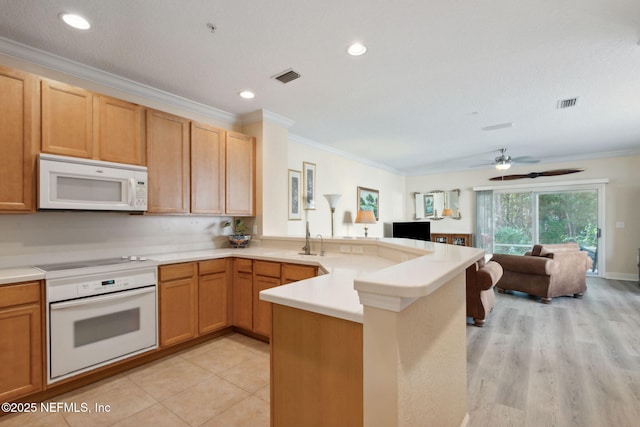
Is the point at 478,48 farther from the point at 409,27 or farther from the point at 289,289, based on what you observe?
the point at 289,289

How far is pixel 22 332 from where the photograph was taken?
1.94 metres

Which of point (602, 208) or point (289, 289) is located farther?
point (602, 208)

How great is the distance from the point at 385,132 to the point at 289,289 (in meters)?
3.82

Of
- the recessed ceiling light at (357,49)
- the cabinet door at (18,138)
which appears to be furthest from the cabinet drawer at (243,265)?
the recessed ceiling light at (357,49)

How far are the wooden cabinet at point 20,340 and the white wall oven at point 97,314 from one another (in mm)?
61

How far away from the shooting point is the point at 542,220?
6.66 meters

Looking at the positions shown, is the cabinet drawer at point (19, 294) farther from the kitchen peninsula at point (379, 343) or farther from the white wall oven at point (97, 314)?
the kitchen peninsula at point (379, 343)

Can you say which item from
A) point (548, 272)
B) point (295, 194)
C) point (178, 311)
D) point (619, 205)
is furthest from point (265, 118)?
point (619, 205)

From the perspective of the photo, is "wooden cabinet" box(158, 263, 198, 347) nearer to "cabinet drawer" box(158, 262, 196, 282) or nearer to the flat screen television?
"cabinet drawer" box(158, 262, 196, 282)

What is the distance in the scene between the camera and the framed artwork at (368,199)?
647 cm

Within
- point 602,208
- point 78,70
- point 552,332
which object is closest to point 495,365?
point 552,332

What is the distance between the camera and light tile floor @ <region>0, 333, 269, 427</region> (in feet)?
6.15

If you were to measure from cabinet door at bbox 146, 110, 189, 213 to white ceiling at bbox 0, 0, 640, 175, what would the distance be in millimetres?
425

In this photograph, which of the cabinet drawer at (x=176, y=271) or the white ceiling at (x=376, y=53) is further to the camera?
the cabinet drawer at (x=176, y=271)
